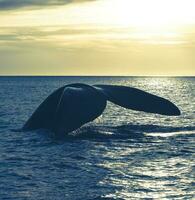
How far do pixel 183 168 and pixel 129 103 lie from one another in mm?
7704

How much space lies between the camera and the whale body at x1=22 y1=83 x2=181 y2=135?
2283cm

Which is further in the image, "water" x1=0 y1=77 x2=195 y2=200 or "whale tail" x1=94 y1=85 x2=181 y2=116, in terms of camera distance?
"whale tail" x1=94 y1=85 x2=181 y2=116

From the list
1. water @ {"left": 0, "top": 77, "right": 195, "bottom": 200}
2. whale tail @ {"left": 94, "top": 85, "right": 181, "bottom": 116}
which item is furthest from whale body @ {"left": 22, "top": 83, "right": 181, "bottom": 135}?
water @ {"left": 0, "top": 77, "right": 195, "bottom": 200}

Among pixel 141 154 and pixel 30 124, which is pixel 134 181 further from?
pixel 30 124

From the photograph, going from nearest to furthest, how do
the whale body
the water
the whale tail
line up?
the water < the whale body < the whale tail

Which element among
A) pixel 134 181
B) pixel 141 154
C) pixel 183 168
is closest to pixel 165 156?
pixel 141 154

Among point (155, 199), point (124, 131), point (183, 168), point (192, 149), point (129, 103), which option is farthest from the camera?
point (124, 131)

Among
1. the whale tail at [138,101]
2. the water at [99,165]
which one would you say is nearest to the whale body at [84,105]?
the whale tail at [138,101]

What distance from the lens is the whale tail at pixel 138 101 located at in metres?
25.8

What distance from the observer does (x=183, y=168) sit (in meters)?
A: 18.7

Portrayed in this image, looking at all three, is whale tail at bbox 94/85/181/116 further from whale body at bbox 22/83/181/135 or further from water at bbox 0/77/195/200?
water at bbox 0/77/195/200

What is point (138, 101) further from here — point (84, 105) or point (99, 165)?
point (99, 165)

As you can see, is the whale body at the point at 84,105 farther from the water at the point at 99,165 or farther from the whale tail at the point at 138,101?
the water at the point at 99,165

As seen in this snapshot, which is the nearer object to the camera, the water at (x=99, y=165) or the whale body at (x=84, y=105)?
the water at (x=99, y=165)
